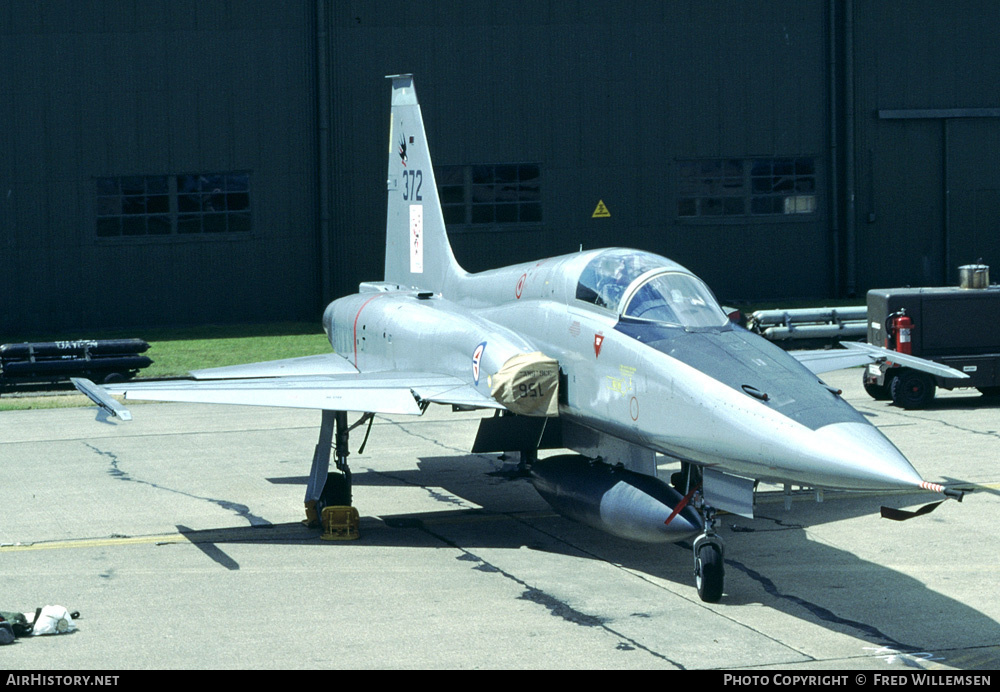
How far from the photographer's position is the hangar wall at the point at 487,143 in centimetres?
3262

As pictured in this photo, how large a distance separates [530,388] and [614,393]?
101 cm

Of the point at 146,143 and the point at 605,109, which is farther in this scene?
the point at 605,109

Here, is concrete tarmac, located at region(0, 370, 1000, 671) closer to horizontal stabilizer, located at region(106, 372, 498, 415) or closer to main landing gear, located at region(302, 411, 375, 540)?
main landing gear, located at region(302, 411, 375, 540)

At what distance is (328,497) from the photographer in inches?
532

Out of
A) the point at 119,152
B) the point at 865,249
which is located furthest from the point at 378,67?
the point at 865,249

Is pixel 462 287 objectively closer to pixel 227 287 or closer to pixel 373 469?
pixel 373 469

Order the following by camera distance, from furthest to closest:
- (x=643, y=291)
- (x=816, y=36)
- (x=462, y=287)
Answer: (x=816, y=36) < (x=462, y=287) < (x=643, y=291)

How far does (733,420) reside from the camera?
9.80 meters

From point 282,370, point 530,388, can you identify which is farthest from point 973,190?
point 530,388

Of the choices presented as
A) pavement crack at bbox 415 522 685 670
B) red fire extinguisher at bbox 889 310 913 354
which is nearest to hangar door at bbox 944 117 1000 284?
red fire extinguisher at bbox 889 310 913 354

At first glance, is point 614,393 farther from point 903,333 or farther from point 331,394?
point 903,333

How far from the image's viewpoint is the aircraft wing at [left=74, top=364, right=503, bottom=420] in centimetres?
1257

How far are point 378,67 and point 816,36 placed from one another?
13016 mm

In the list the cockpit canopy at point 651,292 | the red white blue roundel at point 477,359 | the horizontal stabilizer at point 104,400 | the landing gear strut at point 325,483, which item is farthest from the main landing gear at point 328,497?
the cockpit canopy at point 651,292
